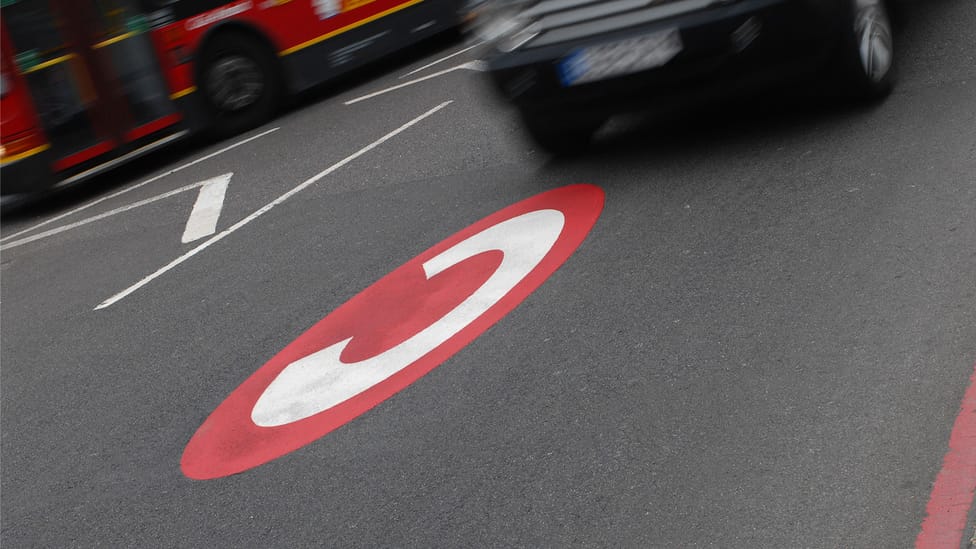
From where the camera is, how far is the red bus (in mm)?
10852

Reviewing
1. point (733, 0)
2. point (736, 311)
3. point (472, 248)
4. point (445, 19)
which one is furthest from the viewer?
point (445, 19)

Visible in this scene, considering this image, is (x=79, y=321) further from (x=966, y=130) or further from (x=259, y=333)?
(x=966, y=130)

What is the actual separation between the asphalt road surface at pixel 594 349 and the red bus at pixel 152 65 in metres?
2.50

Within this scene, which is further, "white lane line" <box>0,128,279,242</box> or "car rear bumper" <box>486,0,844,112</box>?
"white lane line" <box>0,128,279,242</box>

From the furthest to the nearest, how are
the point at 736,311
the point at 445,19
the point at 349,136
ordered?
the point at 445,19 → the point at 349,136 → the point at 736,311

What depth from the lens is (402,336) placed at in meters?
5.80

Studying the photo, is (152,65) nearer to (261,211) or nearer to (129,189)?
(129,189)

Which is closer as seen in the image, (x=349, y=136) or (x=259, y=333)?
(x=259, y=333)

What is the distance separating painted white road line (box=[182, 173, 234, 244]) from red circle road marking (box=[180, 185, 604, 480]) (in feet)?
8.23

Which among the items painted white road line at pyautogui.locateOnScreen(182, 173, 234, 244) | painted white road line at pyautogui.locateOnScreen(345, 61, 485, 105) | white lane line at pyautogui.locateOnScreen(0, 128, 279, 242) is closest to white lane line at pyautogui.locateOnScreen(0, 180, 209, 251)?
painted white road line at pyautogui.locateOnScreen(182, 173, 234, 244)

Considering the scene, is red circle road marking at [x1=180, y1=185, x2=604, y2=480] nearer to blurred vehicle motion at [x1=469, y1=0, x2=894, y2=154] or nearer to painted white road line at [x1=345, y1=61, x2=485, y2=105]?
blurred vehicle motion at [x1=469, y1=0, x2=894, y2=154]

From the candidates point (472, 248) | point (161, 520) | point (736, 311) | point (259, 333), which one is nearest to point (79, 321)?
point (259, 333)

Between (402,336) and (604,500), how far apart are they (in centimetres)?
198

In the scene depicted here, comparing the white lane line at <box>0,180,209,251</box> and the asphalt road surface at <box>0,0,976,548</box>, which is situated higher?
the white lane line at <box>0,180,209,251</box>
